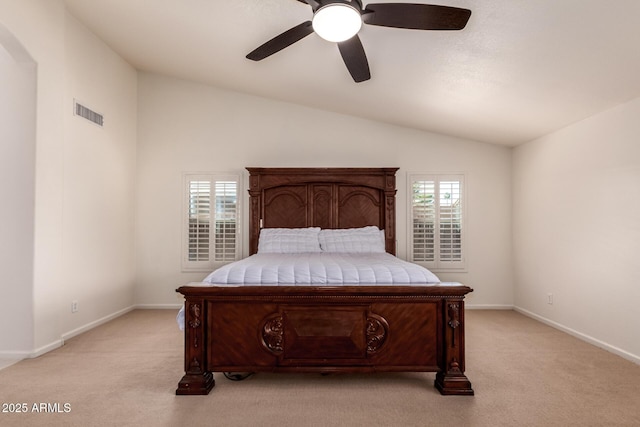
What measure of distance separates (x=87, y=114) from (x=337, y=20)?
337 cm

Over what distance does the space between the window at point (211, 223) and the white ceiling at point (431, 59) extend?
4.66 feet

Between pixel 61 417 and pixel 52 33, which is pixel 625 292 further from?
pixel 52 33

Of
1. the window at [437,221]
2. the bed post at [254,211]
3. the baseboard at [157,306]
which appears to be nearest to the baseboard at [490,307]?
the window at [437,221]

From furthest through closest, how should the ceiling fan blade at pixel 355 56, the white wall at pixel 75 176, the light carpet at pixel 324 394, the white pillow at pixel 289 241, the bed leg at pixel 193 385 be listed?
the white pillow at pixel 289 241
the white wall at pixel 75 176
the bed leg at pixel 193 385
the ceiling fan blade at pixel 355 56
the light carpet at pixel 324 394

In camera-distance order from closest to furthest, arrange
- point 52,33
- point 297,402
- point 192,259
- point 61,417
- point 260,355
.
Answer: point 61,417, point 297,402, point 260,355, point 52,33, point 192,259

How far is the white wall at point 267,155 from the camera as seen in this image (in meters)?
4.99

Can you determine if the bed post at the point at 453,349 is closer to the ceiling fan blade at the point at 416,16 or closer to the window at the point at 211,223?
the ceiling fan blade at the point at 416,16

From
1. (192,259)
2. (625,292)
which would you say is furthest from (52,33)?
(625,292)

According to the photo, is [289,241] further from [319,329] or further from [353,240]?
[319,329]

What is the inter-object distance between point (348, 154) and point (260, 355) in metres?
3.24

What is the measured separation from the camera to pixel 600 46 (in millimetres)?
2412

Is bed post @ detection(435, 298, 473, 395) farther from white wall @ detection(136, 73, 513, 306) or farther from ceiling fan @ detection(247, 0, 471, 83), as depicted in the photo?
white wall @ detection(136, 73, 513, 306)

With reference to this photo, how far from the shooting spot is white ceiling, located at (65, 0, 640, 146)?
2338mm

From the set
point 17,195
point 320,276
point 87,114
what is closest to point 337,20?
point 320,276
